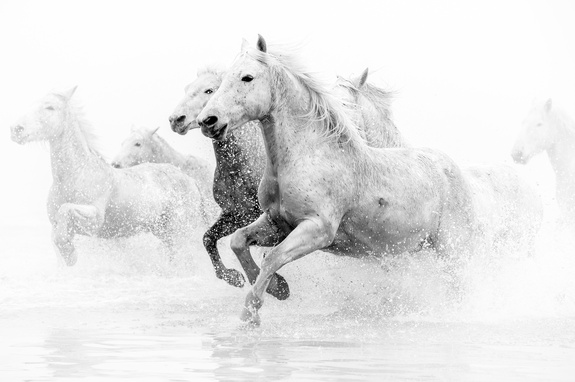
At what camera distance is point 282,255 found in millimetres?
6785

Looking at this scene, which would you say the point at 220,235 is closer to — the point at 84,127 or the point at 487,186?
the point at 487,186

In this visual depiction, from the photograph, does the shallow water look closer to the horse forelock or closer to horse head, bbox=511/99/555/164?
the horse forelock

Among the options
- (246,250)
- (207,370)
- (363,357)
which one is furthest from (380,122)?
(207,370)

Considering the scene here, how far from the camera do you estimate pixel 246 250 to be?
7.43m

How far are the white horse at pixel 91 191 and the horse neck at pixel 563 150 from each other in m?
4.05

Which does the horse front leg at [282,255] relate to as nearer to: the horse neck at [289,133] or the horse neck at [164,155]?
the horse neck at [289,133]

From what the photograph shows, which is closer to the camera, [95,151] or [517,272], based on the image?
[517,272]

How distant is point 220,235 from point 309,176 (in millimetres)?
1630

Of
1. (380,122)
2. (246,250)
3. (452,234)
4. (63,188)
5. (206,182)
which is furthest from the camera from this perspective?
(206,182)

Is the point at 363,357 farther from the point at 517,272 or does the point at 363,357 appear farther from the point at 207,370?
the point at 517,272

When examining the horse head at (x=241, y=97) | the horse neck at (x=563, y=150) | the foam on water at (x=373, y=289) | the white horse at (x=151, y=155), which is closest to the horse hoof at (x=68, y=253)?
the foam on water at (x=373, y=289)

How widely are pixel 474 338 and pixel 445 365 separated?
45.5 inches

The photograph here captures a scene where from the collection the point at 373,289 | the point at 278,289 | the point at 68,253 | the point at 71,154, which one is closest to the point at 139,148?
the point at 71,154

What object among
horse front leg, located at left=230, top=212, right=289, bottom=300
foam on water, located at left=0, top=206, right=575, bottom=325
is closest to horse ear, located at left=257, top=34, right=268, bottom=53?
horse front leg, located at left=230, top=212, right=289, bottom=300
